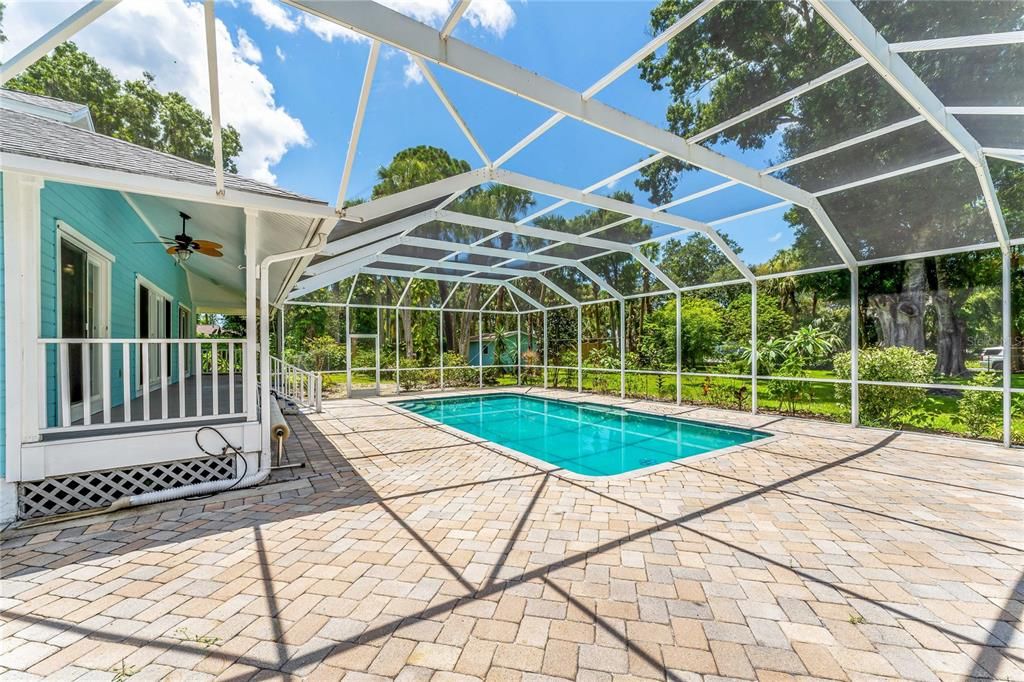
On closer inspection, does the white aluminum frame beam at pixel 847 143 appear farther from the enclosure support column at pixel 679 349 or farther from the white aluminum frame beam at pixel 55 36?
the white aluminum frame beam at pixel 55 36

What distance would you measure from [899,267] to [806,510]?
629 centimetres

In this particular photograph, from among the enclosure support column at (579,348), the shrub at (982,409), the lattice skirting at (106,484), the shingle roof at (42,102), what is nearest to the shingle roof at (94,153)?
the shingle roof at (42,102)

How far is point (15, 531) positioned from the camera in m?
3.40

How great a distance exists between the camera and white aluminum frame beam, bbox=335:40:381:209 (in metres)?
3.33

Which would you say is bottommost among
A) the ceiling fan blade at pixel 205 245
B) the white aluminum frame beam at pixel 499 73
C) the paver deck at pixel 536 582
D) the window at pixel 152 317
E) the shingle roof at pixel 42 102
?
the paver deck at pixel 536 582

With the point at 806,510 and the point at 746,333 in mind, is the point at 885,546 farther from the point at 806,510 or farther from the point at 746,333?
the point at 746,333

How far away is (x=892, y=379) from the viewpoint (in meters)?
7.57

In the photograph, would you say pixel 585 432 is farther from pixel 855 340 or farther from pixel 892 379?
pixel 892 379

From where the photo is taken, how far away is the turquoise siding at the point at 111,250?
4.04 metres

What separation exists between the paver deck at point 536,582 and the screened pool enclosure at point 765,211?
3.52 m

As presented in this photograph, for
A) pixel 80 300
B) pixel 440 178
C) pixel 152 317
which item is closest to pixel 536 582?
pixel 440 178

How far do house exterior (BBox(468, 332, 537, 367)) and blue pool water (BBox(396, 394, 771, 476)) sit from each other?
3.76 m

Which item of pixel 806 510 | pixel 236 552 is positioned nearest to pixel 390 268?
pixel 236 552

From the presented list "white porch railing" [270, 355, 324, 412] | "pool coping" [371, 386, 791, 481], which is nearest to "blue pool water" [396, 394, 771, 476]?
"pool coping" [371, 386, 791, 481]
